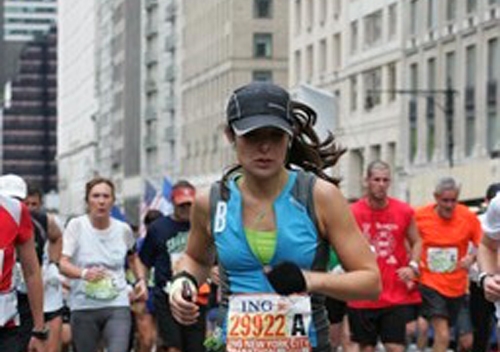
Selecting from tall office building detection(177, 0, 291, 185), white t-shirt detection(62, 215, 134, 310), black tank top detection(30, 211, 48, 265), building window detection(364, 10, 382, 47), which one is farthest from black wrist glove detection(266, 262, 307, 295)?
tall office building detection(177, 0, 291, 185)

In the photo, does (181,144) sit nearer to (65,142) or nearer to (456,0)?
(456,0)

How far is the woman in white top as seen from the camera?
49.8 ft

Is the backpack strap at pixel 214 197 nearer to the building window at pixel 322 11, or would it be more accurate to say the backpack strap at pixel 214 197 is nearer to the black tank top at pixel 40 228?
the black tank top at pixel 40 228

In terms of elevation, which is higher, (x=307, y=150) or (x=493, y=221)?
(x=307, y=150)

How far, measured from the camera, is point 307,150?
6.62 meters

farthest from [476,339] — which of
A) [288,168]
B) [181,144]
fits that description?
[181,144]

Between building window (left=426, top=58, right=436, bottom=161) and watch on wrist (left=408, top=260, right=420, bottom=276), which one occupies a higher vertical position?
building window (left=426, top=58, right=436, bottom=161)

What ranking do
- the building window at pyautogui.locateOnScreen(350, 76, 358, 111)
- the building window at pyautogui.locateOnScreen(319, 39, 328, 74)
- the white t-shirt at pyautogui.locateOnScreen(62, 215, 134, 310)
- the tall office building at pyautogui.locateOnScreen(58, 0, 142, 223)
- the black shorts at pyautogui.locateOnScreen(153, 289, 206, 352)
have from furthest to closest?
the tall office building at pyautogui.locateOnScreen(58, 0, 142, 223) → the building window at pyautogui.locateOnScreen(319, 39, 328, 74) → the building window at pyautogui.locateOnScreen(350, 76, 358, 111) → the black shorts at pyautogui.locateOnScreen(153, 289, 206, 352) → the white t-shirt at pyautogui.locateOnScreen(62, 215, 134, 310)

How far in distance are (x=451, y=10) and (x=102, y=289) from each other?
1788 inches

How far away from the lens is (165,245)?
51.2 ft

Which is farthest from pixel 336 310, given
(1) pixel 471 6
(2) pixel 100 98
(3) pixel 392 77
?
(2) pixel 100 98

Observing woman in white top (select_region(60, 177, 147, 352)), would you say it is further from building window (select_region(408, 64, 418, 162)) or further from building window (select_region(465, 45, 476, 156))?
building window (select_region(408, 64, 418, 162))

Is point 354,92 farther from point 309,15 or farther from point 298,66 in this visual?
point 298,66

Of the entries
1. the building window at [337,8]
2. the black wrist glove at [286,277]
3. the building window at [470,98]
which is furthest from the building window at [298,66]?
the black wrist glove at [286,277]
